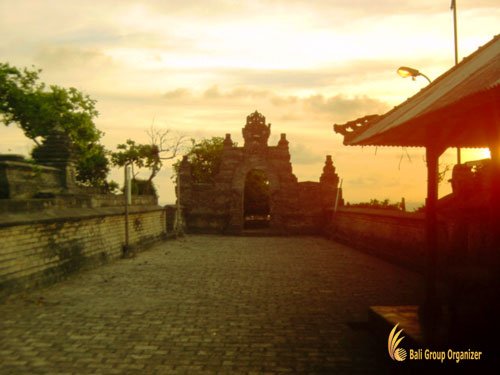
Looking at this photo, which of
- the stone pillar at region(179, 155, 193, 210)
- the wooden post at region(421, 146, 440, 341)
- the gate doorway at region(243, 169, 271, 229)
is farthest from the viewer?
the gate doorway at region(243, 169, 271, 229)

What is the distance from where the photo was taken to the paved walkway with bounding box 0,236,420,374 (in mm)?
5445

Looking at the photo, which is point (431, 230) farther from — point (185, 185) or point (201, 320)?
point (185, 185)

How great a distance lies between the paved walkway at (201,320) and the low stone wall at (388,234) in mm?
640

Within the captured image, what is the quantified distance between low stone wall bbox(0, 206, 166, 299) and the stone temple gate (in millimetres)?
12275

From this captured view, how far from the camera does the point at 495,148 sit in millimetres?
5020

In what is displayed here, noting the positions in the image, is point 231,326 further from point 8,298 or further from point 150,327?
point 8,298

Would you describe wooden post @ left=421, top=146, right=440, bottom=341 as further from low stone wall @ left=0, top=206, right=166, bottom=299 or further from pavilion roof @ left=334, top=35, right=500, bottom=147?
low stone wall @ left=0, top=206, right=166, bottom=299

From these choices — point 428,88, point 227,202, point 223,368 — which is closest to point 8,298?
point 223,368

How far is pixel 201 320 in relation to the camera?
734 cm

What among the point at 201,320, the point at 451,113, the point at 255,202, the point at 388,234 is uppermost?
the point at 451,113

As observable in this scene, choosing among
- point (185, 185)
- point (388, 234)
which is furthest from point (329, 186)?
point (388, 234)

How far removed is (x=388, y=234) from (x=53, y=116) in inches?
1208

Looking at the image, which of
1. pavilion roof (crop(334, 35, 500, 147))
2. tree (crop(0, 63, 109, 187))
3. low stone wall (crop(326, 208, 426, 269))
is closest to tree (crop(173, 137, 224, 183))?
tree (crop(0, 63, 109, 187))

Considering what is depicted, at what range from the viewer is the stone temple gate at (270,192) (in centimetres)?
2747
